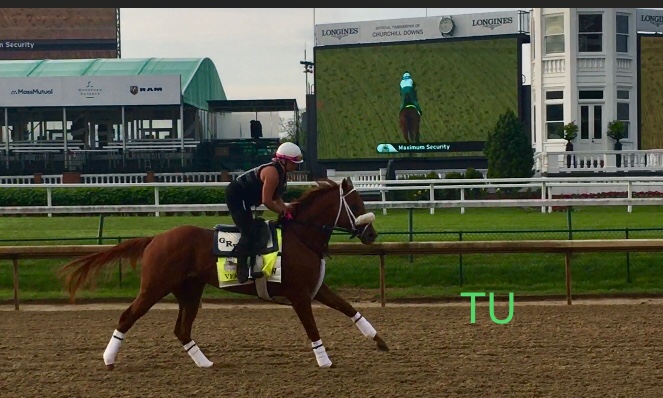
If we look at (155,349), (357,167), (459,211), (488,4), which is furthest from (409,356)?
(357,167)

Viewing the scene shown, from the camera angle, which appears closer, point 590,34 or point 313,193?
point 313,193

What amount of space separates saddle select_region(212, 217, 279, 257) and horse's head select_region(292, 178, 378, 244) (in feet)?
0.94

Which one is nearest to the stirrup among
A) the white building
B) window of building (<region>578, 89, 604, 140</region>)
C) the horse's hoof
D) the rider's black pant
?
the rider's black pant

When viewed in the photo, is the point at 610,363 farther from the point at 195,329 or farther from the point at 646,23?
the point at 646,23

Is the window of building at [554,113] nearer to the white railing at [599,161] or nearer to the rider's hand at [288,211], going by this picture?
the white railing at [599,161]

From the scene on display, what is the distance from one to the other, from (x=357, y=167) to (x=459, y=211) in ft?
41.7

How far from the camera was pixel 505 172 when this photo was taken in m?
27.2

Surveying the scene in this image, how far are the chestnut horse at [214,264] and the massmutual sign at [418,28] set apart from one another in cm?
2642

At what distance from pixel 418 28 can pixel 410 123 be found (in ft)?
13.9

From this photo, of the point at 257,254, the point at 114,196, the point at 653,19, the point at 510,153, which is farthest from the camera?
the point at 653,19

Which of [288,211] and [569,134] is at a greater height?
[569,134]

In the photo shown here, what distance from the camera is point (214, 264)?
8.43 m

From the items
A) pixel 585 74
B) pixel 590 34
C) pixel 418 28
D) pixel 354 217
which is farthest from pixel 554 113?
pixel 354 217

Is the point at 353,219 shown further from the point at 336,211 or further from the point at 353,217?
the point at 336,211
